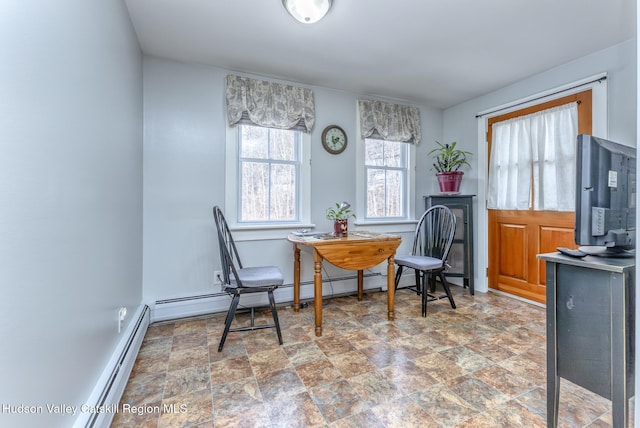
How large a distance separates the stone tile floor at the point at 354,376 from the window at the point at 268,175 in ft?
3.31

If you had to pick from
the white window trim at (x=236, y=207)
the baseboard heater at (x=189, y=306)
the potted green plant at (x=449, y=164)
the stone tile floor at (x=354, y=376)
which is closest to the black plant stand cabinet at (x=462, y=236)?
the potted green plant at (x=449, y=164)

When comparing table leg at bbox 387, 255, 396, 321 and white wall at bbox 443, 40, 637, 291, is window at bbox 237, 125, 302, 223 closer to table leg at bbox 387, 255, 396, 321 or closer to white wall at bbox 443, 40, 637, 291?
table leg at bbox 387, 255, 396, 321

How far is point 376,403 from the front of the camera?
1.46m

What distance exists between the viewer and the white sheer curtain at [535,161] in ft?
8.57

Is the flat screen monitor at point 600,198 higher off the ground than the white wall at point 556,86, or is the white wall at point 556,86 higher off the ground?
the white wall at point 556,86

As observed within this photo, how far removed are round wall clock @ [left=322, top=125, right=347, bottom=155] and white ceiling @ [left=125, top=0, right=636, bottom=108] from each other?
48 cm

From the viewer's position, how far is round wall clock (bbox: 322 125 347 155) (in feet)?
10.2

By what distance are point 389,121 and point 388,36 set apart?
4.21 feet

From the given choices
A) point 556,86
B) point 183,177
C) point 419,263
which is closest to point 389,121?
point 556,86

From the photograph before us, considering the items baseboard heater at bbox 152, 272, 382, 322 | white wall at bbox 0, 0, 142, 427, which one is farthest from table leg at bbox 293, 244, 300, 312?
white wall at bbox 0, 0, 142, 427

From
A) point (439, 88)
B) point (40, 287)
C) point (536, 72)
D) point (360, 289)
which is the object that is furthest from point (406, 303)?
point (40, 287)

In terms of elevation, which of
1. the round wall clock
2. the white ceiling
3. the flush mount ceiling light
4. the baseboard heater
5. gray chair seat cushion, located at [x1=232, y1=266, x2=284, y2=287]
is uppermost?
the white ceiling

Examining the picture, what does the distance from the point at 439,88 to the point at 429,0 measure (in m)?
1.52

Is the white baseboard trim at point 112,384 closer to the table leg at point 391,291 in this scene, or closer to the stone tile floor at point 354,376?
the stone tile floor at point 354,376
